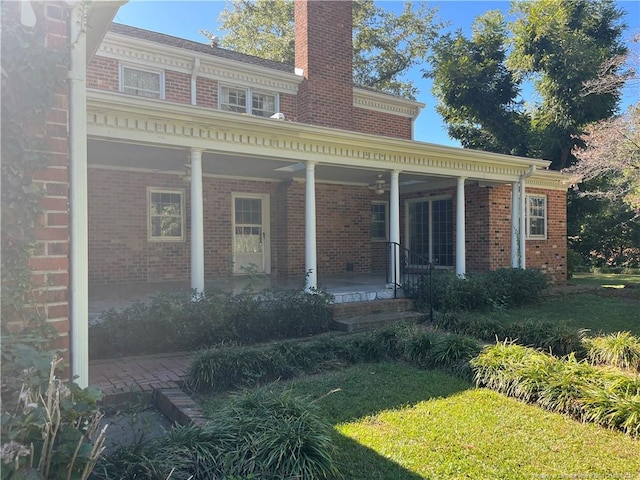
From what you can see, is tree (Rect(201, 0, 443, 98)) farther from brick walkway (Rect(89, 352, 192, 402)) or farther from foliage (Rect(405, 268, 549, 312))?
brick walkway (Rect(89, 352, 192, 402))

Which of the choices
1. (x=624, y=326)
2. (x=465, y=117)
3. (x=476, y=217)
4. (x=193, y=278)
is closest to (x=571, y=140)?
(x=465, y=117)

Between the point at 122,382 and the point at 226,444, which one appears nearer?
the point at 226,444

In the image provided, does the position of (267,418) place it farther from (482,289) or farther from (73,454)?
(482,289)

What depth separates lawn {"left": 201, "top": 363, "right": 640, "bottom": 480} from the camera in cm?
326

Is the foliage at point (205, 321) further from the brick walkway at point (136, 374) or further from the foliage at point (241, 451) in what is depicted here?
the foliage at point (241, 451)

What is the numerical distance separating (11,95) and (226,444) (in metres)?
2.39

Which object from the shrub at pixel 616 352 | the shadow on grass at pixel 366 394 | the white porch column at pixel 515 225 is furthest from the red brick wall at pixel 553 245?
the shadow on grass at pixel 366 394

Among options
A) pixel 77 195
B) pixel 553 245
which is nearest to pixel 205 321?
pixel 77 195

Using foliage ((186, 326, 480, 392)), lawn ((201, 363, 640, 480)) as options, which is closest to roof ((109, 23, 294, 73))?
foliage ((186, 326, 480, 392))

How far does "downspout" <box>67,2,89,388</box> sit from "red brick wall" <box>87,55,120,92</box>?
8.83 meters

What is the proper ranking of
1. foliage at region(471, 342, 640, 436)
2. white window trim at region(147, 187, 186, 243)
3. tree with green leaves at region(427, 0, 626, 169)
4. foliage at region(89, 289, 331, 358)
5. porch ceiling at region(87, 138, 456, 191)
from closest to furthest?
foliage at region(471, 342, 640, 436) → foliage at region(89, 289, 331, 358) → porch ceiling at region(87, 138, 456, 191) → white window trim at region(147, 187, 186, 243) → tree with green leaves at region(427, 0, 626, 169)

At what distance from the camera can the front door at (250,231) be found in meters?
11.8

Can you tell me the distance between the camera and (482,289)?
963 cm

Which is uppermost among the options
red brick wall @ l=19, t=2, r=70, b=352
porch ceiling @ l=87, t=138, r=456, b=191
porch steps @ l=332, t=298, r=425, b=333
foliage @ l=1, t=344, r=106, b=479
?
porch ceiling @ l=87, t=138, r=456, b=191
